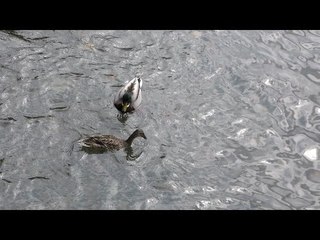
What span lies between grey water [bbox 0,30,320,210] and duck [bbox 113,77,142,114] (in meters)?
0.23

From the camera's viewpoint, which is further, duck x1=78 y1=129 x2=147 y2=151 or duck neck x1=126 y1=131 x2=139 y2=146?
duck neck x1=126 y1=131 x2=139 y2=146

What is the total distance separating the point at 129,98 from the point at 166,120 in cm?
89

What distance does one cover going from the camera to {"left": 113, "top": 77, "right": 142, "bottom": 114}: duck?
8.51 metres

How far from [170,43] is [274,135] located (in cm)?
359

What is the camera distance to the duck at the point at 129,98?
335 inches

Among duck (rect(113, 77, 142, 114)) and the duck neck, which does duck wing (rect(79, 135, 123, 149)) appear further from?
duck (rect(113, 77, 142, 114))

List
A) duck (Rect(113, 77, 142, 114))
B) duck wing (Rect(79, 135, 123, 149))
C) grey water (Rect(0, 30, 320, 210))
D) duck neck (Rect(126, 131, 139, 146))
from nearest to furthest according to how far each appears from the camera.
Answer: grey water (Rect(0, 30, 320, 210))
duck wing (Rect(79, 135, 123, 149))
duck neck (Rect(126, 131, 139, 146))
duck (Rect(113, 77, 142, 114))

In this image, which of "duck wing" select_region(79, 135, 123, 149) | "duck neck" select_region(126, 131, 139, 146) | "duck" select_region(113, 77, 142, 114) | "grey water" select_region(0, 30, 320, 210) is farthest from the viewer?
"duck" select_region(113, 77, 142, 114)

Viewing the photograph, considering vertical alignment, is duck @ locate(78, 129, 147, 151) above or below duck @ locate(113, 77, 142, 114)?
below

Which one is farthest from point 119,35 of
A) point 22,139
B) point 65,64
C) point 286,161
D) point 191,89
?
point 286,161

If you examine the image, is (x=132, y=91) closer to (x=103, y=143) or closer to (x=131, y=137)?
(x=131, y=137)

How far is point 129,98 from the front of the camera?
27.8ft

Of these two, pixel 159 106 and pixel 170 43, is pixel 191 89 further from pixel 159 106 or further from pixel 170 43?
pixel 170 43

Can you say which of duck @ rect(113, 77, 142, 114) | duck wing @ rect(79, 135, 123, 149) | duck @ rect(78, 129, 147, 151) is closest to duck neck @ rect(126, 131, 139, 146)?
duck @ rect(78, 129, 147, 151)
